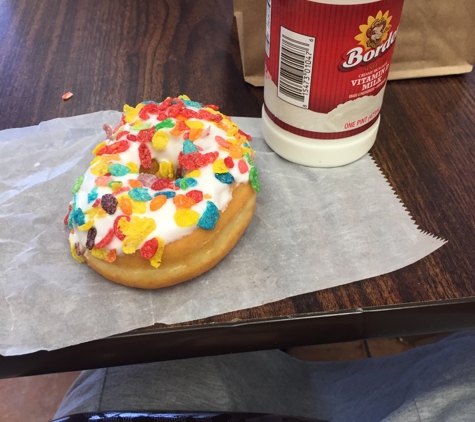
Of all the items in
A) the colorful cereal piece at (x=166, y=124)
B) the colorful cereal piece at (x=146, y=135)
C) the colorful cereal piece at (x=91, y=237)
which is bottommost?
the colorful cereal piece at (x=91, y=237)

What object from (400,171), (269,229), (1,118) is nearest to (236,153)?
(269,229)

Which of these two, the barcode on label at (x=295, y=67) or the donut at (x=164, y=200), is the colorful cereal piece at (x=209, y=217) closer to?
the donut at (x=164, y=200)

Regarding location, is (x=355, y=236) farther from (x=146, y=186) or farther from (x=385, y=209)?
(x=146, y=186)

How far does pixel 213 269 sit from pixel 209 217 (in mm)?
67

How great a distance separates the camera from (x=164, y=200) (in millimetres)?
431

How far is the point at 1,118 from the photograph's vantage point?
0.64m

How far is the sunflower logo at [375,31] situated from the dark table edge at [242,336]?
0.26 m

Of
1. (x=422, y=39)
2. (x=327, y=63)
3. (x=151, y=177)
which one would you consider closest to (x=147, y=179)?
(x=151, y=177)

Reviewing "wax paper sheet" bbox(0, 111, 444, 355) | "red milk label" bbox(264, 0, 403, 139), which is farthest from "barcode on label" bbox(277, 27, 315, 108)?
"wax paper sheet" bbox(0, 111, 444, 355)

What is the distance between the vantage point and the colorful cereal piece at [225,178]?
1.49 feet

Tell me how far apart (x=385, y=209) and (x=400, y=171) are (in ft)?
0.25

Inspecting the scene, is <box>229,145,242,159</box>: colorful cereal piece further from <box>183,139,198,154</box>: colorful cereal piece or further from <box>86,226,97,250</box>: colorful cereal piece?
<box>86,226,97,250</box>: colorful cereal piece

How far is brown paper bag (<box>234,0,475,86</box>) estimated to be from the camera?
2.04 feet

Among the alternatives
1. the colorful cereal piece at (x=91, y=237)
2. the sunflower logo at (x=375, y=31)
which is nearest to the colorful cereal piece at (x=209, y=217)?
the colorful cereal piece at (x=91, y=237)
